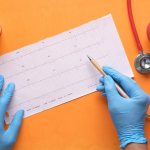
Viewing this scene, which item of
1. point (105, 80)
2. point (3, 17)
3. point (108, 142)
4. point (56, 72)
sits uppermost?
point (3, 17)

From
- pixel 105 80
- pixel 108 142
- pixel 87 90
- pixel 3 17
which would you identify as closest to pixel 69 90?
pixel 87 90

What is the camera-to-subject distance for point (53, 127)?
3.43 ft

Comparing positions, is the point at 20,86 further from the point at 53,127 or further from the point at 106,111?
the point at 106,111

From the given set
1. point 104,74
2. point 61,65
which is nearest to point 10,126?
point 61,65

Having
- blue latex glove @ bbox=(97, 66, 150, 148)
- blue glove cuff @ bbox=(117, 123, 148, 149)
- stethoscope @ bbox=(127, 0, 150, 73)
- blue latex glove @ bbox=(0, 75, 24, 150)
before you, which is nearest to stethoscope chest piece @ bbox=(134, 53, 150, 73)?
stethoscope @ bbox=(127, 0, 150, 73)

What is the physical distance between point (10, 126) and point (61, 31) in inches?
26.9

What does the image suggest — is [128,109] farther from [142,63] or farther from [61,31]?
[61,31]

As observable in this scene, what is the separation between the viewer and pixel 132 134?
3.01 feet

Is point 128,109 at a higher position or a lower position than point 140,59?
lower

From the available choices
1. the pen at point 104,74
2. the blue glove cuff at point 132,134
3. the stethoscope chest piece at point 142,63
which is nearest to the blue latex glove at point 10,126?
the pen at point 104,74

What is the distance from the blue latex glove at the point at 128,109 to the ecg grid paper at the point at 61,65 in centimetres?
11

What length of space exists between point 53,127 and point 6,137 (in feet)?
0.96

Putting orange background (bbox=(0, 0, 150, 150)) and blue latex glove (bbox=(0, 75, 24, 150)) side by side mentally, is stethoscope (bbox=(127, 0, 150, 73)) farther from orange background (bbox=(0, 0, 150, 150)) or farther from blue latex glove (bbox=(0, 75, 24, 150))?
blue latex glove (bbox=(0, 75, 24, 150))

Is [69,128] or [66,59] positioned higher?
[66,59]
